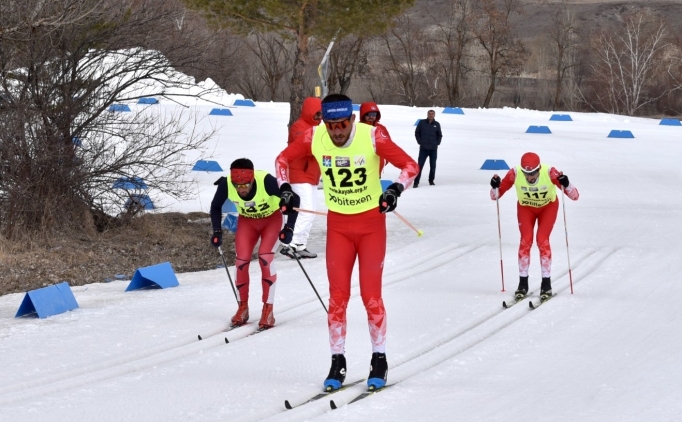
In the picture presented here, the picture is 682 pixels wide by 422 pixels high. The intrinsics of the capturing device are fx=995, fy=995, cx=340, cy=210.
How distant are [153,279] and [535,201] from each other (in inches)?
180

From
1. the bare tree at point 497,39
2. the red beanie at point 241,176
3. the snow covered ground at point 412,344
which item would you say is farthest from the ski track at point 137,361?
the bare tree at point 497,39

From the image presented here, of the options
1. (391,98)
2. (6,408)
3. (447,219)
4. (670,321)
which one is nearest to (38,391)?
(6,408)

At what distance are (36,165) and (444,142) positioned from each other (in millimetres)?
18892

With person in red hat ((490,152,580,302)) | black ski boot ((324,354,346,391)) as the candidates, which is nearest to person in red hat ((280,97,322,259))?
person in red hat ((490,152,580,302))

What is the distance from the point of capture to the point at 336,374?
285 inches

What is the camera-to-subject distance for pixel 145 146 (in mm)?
15102

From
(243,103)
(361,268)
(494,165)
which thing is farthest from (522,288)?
(243,103)

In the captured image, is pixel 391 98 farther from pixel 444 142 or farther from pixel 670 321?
pixel 670 321

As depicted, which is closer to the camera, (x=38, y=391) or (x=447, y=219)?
(x=38, y=391)

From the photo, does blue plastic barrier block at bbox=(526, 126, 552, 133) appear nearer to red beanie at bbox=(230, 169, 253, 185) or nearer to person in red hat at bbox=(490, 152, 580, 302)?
person in red hat at bbox=(490, 152, 580, 302)

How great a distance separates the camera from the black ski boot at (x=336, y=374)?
7.19 meters

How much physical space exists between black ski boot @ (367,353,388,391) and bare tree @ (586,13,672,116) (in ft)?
174

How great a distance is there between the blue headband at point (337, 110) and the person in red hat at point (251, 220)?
7.07 ft

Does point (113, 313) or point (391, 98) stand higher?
point (391, 98)
